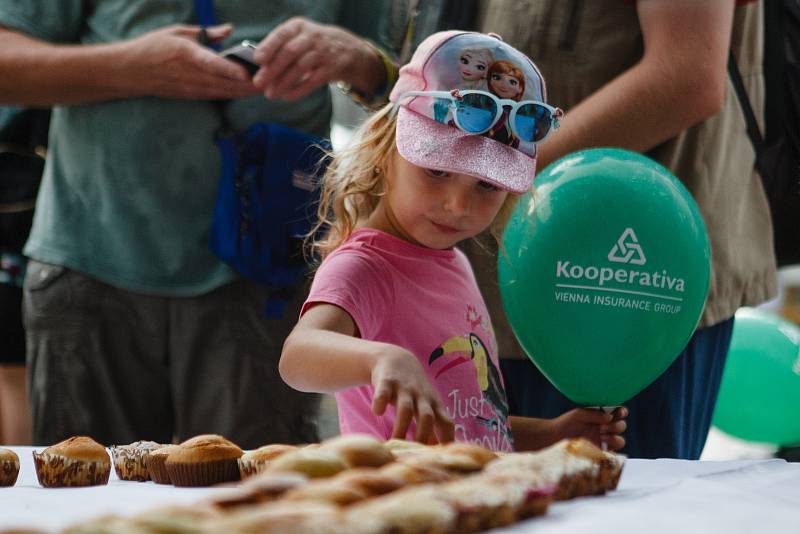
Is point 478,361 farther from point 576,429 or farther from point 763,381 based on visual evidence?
point 763,381

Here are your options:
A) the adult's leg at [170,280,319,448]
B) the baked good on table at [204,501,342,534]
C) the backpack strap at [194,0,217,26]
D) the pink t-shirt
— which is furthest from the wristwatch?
the baked good on table at [204,501,342,534]

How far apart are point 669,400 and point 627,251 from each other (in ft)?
1.51

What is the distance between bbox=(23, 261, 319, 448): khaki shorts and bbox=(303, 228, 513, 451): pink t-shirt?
0.65 m

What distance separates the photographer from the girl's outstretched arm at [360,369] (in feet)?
4.20

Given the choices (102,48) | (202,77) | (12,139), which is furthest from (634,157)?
(12,139)

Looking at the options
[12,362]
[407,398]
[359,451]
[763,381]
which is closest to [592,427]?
[407,398]

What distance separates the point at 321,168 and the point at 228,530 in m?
1.73

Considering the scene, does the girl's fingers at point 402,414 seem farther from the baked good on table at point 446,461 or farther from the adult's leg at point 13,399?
the adult's leg at point 13,399

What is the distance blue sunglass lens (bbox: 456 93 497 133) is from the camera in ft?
5.40

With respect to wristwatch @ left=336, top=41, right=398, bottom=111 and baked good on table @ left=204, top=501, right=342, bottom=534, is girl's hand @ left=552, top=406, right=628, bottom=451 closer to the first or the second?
wristwatch @ left=336, top=41, right=398, bottom=111

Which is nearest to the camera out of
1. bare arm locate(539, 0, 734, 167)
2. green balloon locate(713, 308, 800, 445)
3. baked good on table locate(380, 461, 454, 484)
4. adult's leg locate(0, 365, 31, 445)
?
baked good on table locate(380, 461, 454, 484)

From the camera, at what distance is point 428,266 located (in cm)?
178

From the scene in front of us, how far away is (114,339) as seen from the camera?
2322 millimetres

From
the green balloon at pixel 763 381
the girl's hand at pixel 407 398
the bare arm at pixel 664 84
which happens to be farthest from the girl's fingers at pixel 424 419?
the green balloon at pixel 763 381
